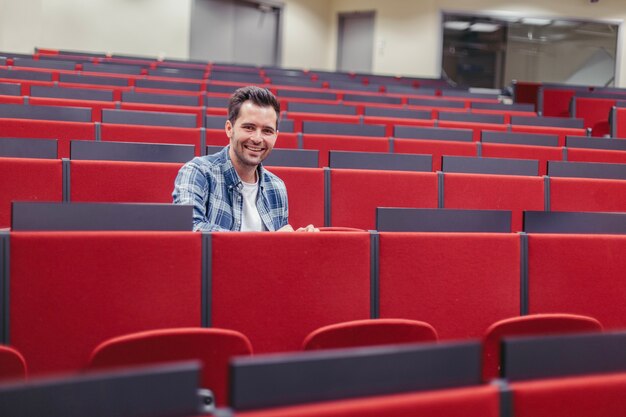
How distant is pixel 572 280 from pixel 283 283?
38cm

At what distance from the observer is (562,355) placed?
1.34 feet

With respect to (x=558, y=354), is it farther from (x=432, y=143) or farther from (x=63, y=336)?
(x=432, y=143)

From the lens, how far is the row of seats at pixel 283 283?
2.13 feet

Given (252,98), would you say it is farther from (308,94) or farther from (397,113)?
(308,94)

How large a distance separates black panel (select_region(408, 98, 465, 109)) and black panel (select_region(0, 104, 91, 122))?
56.5 inches

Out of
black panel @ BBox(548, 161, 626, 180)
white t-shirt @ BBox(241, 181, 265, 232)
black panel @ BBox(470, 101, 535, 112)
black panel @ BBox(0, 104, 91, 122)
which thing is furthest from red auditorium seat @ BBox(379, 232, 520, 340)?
black panel @ BBox(470, 101, 535, 112)

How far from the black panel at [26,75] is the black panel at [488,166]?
58.7 inches

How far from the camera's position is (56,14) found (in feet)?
11.7

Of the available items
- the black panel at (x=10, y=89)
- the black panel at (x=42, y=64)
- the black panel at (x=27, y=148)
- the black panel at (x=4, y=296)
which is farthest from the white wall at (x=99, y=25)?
the black panel at (x=4, y=296)

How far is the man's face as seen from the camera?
0.87m

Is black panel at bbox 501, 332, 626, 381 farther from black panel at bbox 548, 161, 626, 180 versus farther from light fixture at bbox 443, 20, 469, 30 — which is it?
light fixture at bbox 443, 20, 469, 30

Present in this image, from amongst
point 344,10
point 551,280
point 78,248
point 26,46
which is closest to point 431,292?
point 551,280

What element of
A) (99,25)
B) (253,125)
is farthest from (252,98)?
(99,25)

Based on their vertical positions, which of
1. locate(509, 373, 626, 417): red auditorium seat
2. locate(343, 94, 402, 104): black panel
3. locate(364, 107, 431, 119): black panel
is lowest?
locate(509, 373, 626, 417): red auditorium seat
